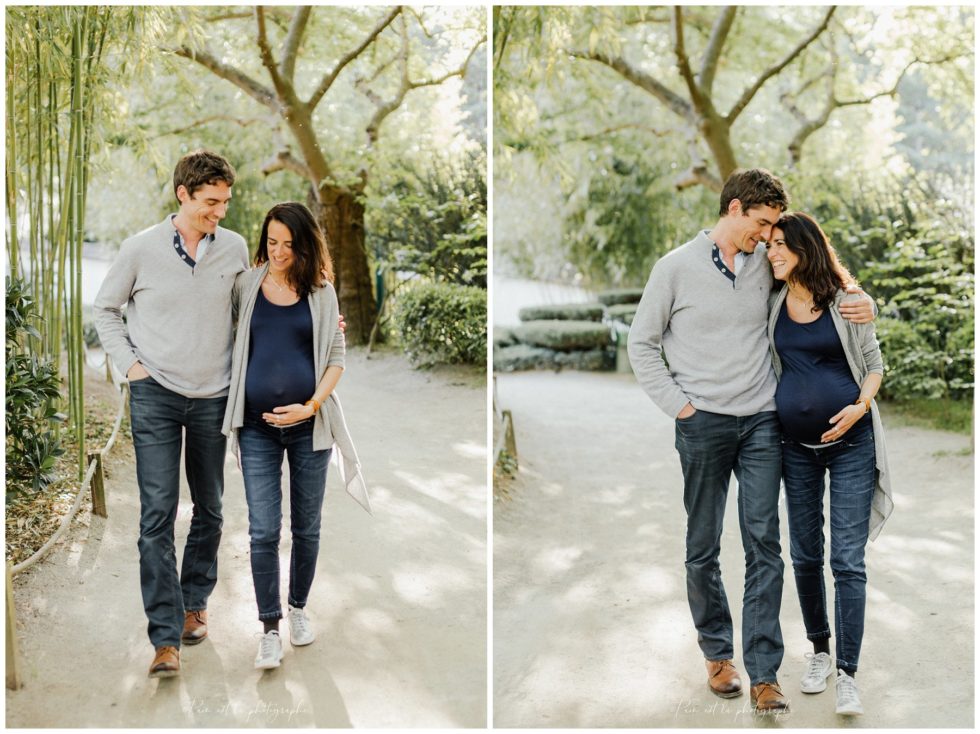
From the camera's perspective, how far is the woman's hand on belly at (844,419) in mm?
2318

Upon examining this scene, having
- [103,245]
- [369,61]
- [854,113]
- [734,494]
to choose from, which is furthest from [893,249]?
[103,245]

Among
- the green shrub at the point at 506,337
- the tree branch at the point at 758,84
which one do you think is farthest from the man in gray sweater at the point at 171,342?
the green shrub at the point at 506,337

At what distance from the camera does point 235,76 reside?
10.4 ft

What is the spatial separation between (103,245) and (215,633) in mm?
1449

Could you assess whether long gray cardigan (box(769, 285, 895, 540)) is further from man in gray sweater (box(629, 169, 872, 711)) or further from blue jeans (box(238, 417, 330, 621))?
blue jeans (box(238, 417, 330, 621))

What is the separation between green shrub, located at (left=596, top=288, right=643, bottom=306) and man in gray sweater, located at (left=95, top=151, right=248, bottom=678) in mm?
6990

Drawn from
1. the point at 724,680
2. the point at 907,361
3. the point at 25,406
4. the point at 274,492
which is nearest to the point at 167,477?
the point at 274,492

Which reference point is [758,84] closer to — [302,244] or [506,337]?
[506,337]

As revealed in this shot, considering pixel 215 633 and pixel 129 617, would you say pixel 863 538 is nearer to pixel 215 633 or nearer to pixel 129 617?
pixel 215 633

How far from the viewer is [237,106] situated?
3.26 m

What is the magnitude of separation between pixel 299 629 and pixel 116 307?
0.97 metres

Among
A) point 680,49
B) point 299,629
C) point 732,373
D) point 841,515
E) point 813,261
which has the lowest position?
point 299,629

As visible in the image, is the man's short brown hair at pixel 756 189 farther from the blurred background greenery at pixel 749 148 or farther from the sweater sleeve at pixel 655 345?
the blurred background greenery at pixel 749 148

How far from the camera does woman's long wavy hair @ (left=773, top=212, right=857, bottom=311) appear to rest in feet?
7.62
